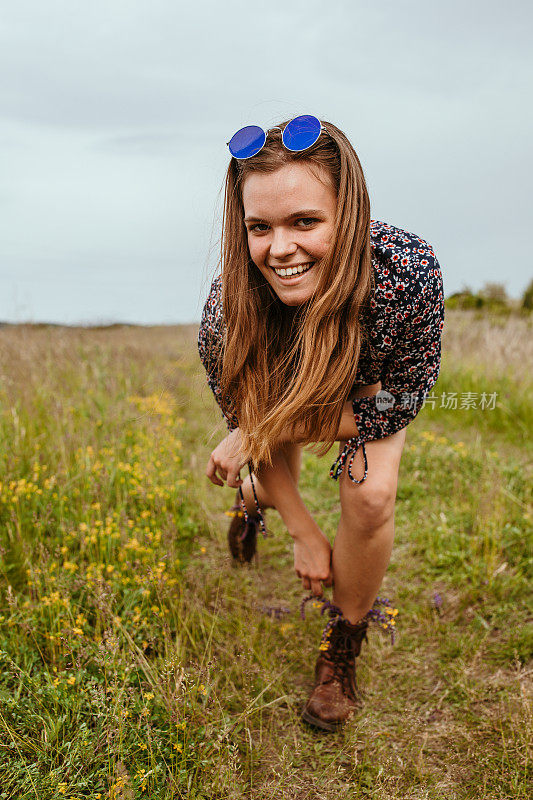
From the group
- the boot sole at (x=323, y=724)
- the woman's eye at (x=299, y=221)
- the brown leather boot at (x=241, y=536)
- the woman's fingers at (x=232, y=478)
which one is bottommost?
the boot sole at (x=323, y=724)

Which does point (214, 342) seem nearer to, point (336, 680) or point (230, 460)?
point (230, 460)

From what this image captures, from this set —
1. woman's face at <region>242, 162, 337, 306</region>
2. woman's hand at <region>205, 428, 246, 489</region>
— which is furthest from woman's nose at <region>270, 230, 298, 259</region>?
woman's hand at <region>205, 428, 246, 489</region>

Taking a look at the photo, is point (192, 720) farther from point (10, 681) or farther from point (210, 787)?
point (10, 681)

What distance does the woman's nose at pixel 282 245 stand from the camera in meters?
1.85

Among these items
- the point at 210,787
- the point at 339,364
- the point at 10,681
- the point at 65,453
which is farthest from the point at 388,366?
the point at 65,453

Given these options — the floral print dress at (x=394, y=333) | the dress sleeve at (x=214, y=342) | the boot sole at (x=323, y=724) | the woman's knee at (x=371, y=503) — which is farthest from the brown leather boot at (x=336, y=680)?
the dress sleeve at (x=214, y=342)

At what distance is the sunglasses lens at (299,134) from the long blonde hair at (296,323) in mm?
28

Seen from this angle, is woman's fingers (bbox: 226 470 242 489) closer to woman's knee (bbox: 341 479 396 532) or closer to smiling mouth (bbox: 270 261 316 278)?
woman's knee (bbox: 341 479 396 532)

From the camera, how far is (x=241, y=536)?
2830 mm

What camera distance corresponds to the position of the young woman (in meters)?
1.87

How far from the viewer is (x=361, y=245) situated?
1.89m

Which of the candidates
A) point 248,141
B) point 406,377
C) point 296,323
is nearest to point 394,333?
point 406,377

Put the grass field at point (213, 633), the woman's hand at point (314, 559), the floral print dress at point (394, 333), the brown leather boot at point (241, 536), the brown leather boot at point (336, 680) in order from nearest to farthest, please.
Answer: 1. the grass field at point (213, 633)
2. the floral print dress at point (394, 333)
3. the brown leather boot at point (336, 680)
4. the woman's hand at point (314, 559)
5. the brown leather boot at point (241, 536)

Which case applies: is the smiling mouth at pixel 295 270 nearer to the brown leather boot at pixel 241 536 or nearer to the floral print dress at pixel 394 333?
the floral print dress at pixel 394 333
